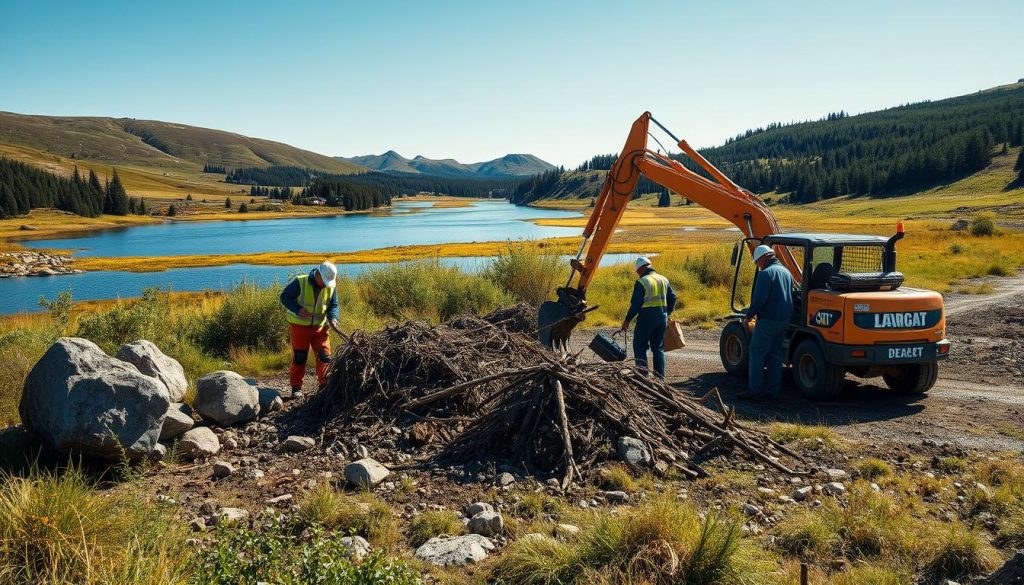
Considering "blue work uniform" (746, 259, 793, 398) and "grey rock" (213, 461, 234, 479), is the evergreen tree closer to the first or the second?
"grey rock" (213, 461, 234, 479)

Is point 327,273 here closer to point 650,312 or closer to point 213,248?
point 650,312

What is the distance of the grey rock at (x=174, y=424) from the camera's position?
290 inches

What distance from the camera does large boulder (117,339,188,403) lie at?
8195 millimetres

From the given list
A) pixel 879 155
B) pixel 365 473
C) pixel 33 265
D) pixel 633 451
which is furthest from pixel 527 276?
pixel 879 155

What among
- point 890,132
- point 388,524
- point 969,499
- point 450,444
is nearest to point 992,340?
point 969,499

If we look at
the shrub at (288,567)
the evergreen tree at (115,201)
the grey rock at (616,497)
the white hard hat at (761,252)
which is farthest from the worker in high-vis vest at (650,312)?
the evergreen tree at (115,201)

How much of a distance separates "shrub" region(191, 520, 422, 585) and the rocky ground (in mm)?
42013

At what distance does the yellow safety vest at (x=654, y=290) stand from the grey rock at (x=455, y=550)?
18.1 feet

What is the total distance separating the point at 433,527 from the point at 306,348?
4711 millimetres

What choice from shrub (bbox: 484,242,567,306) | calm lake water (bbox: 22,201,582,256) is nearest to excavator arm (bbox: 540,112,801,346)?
shrub (bbox: 484,242,567,306)

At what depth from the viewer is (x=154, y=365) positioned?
8305 mm

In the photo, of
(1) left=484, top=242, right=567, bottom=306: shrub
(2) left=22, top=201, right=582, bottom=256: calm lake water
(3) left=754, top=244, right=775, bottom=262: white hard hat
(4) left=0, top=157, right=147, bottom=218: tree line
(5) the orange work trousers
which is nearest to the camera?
(3) left=754, top=244, right=775, bottom=262: white hard hat

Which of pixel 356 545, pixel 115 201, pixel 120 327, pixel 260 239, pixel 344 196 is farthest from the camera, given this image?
pixel 344 196

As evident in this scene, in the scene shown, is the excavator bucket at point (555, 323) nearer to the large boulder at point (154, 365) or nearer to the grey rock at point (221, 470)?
the large boulder at point (154, 365)
